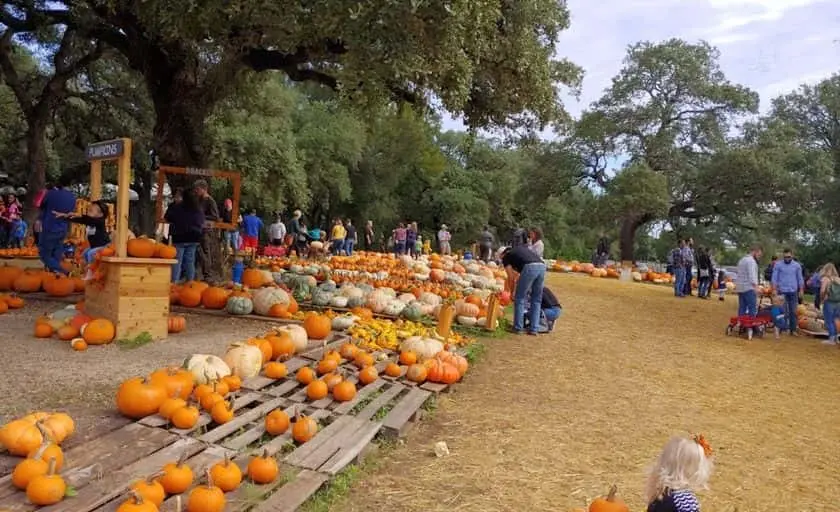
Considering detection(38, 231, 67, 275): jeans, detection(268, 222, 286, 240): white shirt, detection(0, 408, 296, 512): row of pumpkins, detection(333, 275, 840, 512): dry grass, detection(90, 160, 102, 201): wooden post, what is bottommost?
detection(333, 275, 840, 512): dry grass

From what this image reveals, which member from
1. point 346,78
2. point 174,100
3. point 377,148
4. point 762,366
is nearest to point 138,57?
point 174,100

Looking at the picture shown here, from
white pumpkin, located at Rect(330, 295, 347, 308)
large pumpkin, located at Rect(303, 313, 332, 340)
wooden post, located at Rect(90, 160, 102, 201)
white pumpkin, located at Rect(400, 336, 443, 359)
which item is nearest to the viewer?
white pumpkin, located at Rect(400, 336, 443, 359)

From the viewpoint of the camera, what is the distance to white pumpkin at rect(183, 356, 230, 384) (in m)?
5.11

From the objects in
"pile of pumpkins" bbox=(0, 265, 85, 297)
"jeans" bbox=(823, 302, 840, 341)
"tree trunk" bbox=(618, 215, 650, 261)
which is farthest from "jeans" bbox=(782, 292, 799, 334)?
"tree trunk" bbox=(618, 215, 650, 261)

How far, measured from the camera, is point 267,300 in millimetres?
8859

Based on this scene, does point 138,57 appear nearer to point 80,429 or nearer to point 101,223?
point 101,223

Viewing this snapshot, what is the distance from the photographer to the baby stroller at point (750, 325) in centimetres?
1232

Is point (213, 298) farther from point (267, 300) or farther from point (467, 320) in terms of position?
point (467, 320)

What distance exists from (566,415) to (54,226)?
8348 millimetres

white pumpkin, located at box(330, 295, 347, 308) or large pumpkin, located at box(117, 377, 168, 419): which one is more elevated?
white pumpkin, located at box(330, 295, 347, 308)

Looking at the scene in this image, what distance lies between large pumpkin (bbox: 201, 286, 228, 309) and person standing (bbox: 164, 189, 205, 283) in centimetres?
72

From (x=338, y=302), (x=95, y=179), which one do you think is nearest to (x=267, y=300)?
(x=338, y=302)

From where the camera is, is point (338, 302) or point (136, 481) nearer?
point (136, 481)

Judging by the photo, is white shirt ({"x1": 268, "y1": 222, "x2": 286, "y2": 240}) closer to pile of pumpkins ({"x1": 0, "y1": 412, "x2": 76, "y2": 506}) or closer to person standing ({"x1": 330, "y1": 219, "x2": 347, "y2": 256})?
person standing ({"x1": 330, "y1": 219, "x2": 347, "y2": 256})
